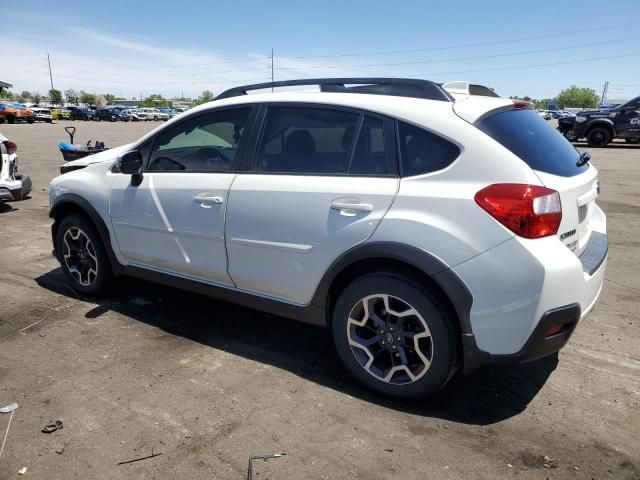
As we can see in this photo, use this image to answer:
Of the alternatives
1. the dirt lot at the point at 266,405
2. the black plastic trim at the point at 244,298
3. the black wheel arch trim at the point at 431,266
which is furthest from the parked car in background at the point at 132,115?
the black wheel arch trim at the point at 431,266

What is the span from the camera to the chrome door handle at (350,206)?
2.85 metres

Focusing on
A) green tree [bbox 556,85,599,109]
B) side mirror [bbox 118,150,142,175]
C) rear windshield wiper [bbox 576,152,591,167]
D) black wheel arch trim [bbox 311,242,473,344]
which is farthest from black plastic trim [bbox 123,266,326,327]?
green tree [bbox 556,85,599,109]

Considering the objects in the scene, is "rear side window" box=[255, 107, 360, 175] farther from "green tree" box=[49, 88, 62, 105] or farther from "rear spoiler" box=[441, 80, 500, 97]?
"green tree" box=[49, 88, 62, 105]

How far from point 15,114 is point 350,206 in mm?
46978

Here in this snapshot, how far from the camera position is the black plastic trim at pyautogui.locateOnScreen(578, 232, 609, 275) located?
2805 millimetres

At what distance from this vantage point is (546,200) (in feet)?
8.29

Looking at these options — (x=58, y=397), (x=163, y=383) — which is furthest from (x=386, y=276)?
(x=58, y=397)

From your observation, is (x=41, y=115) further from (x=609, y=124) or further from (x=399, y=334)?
(x=399, y=334)

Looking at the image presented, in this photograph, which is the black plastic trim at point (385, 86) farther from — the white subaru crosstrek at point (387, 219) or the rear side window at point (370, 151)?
the rear side window at point (370, 151)

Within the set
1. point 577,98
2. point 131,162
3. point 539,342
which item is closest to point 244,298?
point 131,162

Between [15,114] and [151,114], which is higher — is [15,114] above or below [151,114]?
above

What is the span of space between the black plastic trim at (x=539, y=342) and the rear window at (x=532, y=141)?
0.74 m

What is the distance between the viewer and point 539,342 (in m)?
2.54

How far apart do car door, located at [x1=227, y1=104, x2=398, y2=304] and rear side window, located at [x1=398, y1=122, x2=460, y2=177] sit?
70 mm
